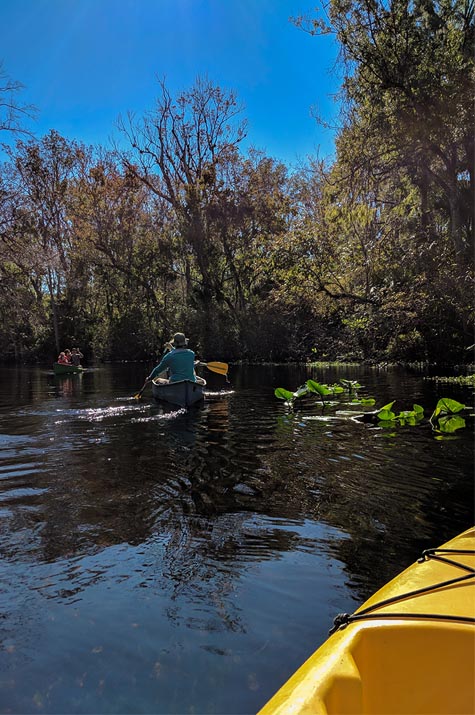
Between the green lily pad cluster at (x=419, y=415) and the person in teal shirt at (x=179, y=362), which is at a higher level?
the person in teal shirt at (x=179, y=362)

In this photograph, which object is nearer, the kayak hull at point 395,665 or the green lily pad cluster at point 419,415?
the kayak hull at point 395,665

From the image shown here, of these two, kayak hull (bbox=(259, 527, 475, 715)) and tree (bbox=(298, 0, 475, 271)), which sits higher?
tree (bbox=(298, 0, 475, 271))

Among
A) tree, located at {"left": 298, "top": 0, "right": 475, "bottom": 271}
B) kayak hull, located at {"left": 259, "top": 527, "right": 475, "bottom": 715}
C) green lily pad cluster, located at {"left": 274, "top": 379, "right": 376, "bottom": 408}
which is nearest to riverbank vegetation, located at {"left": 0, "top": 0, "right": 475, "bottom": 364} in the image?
tree, located at {"left": 298, "top": 0, "right": 475, "bottom": 271}

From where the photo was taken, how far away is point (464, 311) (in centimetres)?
1731

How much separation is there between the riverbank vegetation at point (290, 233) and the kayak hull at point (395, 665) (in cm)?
1186

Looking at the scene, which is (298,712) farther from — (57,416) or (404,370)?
(404,370)

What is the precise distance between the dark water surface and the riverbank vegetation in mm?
8561

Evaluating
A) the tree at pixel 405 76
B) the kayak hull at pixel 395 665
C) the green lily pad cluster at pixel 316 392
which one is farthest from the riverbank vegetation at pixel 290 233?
the kayak hull at pixel 395 665

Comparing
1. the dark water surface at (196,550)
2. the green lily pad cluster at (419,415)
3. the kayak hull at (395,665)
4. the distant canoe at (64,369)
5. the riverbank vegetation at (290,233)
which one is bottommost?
the dark water surface at (196,550)

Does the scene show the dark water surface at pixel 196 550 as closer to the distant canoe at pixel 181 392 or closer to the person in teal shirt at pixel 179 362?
the distant canoe at pixel 181 392

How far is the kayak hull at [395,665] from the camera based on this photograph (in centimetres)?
192

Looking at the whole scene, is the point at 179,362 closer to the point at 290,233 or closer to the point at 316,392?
the point at 316,392

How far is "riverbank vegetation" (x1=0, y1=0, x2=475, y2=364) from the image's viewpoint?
14.9 m

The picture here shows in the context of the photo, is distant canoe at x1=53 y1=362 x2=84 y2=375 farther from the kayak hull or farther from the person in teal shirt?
the kayak hull
